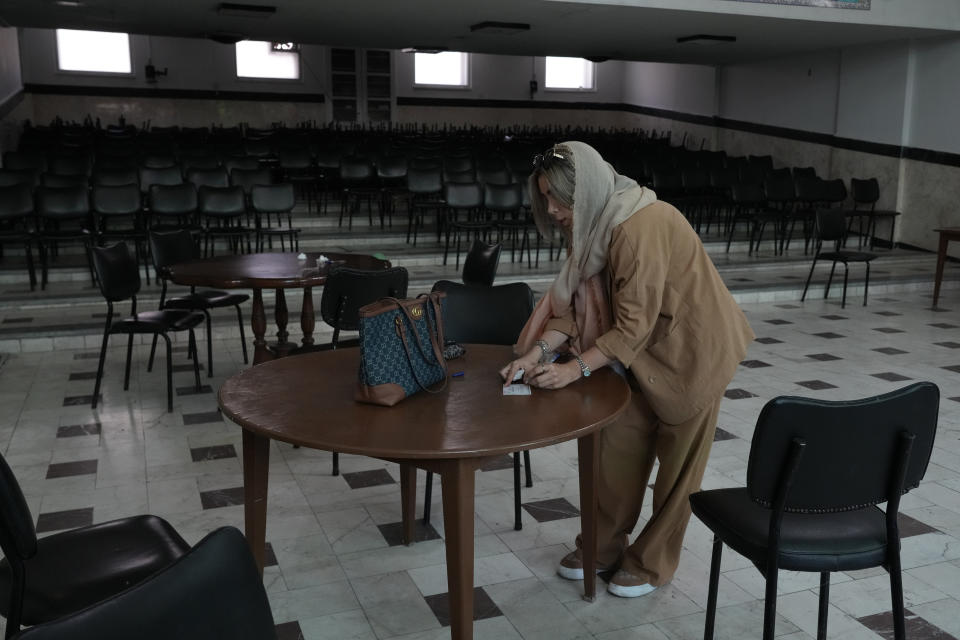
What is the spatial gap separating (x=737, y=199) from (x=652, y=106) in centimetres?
753

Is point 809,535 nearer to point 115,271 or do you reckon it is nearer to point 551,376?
point 551,376

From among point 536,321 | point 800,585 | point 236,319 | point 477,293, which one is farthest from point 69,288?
point 800,585

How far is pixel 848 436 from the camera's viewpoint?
1851 millimetres

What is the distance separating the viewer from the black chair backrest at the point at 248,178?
8.90 m

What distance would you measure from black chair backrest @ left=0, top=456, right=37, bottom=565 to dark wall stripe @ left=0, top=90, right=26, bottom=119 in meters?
11.9

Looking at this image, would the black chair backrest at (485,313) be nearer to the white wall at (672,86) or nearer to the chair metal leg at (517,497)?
the chair metal leg at (517,497)

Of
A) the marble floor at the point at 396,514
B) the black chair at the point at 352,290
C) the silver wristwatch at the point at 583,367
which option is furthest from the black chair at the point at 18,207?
the silver wristwatch at the point at 583,367

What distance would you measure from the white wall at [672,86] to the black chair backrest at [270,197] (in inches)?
356

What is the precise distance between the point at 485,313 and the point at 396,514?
0.87 m

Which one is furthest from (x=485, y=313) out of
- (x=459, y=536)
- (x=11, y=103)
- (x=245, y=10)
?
(x=11, y=103)

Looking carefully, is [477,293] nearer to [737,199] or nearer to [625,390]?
[625,390]

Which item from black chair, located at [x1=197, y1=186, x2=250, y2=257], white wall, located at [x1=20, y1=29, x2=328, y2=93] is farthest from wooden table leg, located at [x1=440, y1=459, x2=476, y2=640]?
white wall, located at [x1=20, y1=29, x2=328, y2=93]

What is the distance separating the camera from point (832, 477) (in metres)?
1.90

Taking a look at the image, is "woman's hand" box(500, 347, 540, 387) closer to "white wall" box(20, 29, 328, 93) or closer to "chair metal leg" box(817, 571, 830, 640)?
"chair metal leg" box(817, 571, 830, 640)
